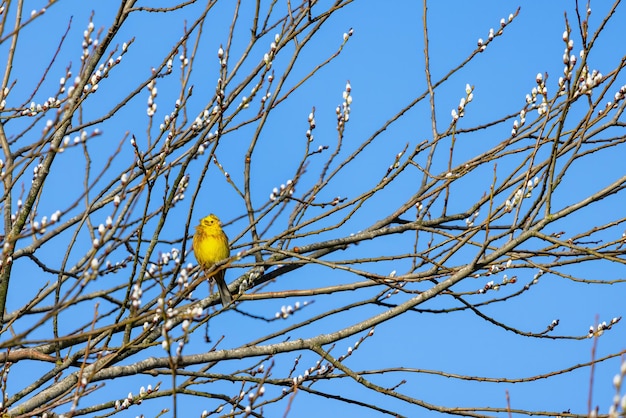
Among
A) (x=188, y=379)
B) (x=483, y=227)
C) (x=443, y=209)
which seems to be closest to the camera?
(x=483, y=227)

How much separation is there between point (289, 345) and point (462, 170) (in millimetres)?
1615

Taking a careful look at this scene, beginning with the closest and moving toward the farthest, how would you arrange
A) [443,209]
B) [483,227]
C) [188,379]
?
[483,227] → [188,379] → [443,209]

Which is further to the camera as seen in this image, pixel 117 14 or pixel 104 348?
pixel 117 14

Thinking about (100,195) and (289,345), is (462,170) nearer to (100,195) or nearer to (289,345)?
(289,345)

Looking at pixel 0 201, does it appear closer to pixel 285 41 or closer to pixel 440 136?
pixel 285 41

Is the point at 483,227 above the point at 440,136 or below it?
below

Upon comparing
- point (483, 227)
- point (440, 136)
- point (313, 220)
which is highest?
point (440, 136)

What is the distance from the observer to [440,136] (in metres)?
5.39

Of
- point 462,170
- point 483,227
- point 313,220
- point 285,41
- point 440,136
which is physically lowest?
point 483,227

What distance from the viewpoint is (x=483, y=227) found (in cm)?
435

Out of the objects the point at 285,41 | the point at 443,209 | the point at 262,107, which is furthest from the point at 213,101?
the point at 443,209

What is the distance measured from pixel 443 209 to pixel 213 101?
185 cm

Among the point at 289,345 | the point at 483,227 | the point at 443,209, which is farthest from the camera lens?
the point at 443,209

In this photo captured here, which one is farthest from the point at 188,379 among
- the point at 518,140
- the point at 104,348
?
the point at 518,140
